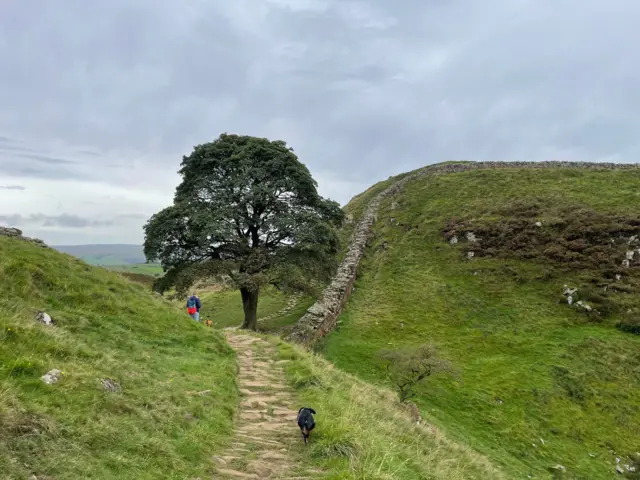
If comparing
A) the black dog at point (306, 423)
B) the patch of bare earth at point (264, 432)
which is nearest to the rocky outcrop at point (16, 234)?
the patch of bare earth at point (264, 432)

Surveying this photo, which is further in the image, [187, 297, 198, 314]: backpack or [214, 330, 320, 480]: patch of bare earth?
[187, 297, 198, 314]: backpack

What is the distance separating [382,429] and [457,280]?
26.4 metres

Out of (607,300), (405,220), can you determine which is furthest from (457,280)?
(405,220)

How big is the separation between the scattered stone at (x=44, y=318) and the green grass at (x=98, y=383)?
21 centimetres

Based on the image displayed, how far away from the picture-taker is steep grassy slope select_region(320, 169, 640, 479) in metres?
19.3

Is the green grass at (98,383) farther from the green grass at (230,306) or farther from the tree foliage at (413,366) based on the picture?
the green grass at (230,306)

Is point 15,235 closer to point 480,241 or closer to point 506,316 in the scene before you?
point 506,316

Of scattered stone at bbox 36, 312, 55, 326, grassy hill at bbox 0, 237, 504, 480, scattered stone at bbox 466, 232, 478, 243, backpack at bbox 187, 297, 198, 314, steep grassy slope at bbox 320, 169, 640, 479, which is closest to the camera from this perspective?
grassy hill at bbox 0, 237, 504, 480

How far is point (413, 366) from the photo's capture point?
20.7 meters

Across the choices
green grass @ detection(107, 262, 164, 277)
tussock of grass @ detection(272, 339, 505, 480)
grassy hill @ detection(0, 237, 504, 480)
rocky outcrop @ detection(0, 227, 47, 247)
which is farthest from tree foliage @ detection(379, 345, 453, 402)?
rocky outcrop @ detection(0, 227, 47, 247)

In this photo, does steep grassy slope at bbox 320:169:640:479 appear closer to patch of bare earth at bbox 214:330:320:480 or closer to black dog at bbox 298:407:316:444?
patch of bare earth at bbox 214:330:320:480

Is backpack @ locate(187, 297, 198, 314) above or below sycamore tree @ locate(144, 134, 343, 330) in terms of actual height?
below

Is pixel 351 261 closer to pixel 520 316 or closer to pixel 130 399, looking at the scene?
pixel 520 316

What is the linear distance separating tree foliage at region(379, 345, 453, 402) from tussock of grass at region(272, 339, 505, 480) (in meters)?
3.19
